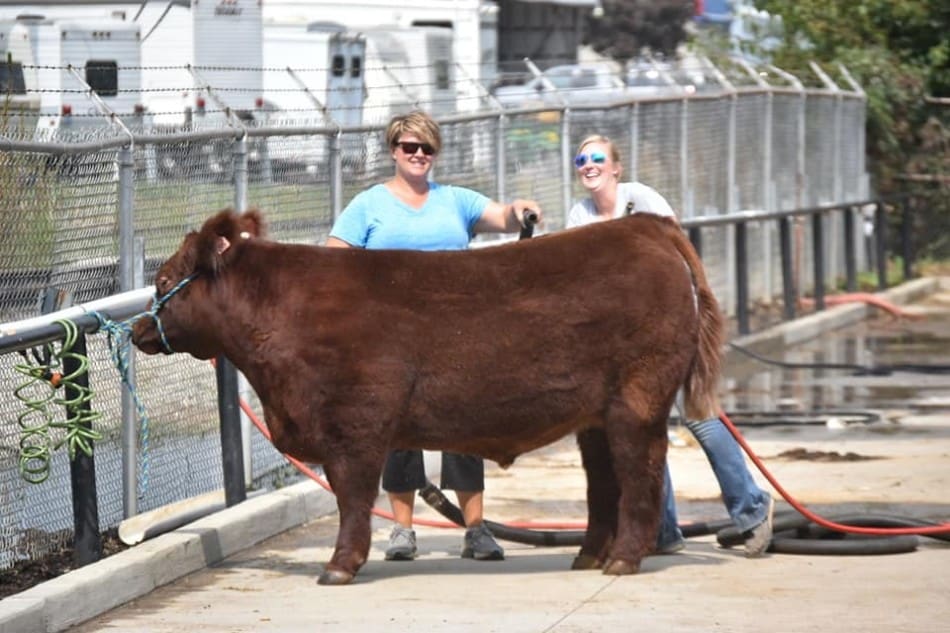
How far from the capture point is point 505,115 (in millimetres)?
14430

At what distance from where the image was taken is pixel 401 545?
29.9ft

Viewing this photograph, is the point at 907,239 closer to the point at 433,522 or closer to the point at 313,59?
the point at 313,59

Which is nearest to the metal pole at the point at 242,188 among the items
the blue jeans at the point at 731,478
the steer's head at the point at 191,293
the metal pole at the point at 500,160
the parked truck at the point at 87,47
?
the steer's head at the point at 191,293

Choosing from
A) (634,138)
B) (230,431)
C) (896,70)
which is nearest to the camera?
(230,431)

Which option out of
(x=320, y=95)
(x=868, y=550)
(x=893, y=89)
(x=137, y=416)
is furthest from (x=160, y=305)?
(x=320, y=95)

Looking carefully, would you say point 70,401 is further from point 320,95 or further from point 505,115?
point 320,95

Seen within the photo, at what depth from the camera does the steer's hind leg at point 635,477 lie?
329 inches

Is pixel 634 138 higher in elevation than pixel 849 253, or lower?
higher

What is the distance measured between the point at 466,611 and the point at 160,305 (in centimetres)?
184

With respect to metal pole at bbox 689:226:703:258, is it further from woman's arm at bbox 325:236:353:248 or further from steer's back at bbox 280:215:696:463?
steer's back at bbox 280:215:696:463

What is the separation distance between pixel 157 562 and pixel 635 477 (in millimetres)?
2018

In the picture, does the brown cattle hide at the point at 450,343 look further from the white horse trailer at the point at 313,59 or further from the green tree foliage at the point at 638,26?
the green tree foliage at the point at 638,26

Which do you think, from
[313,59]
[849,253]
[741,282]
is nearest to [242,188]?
[741,282]

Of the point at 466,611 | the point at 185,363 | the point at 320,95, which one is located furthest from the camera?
the point at 320,95
